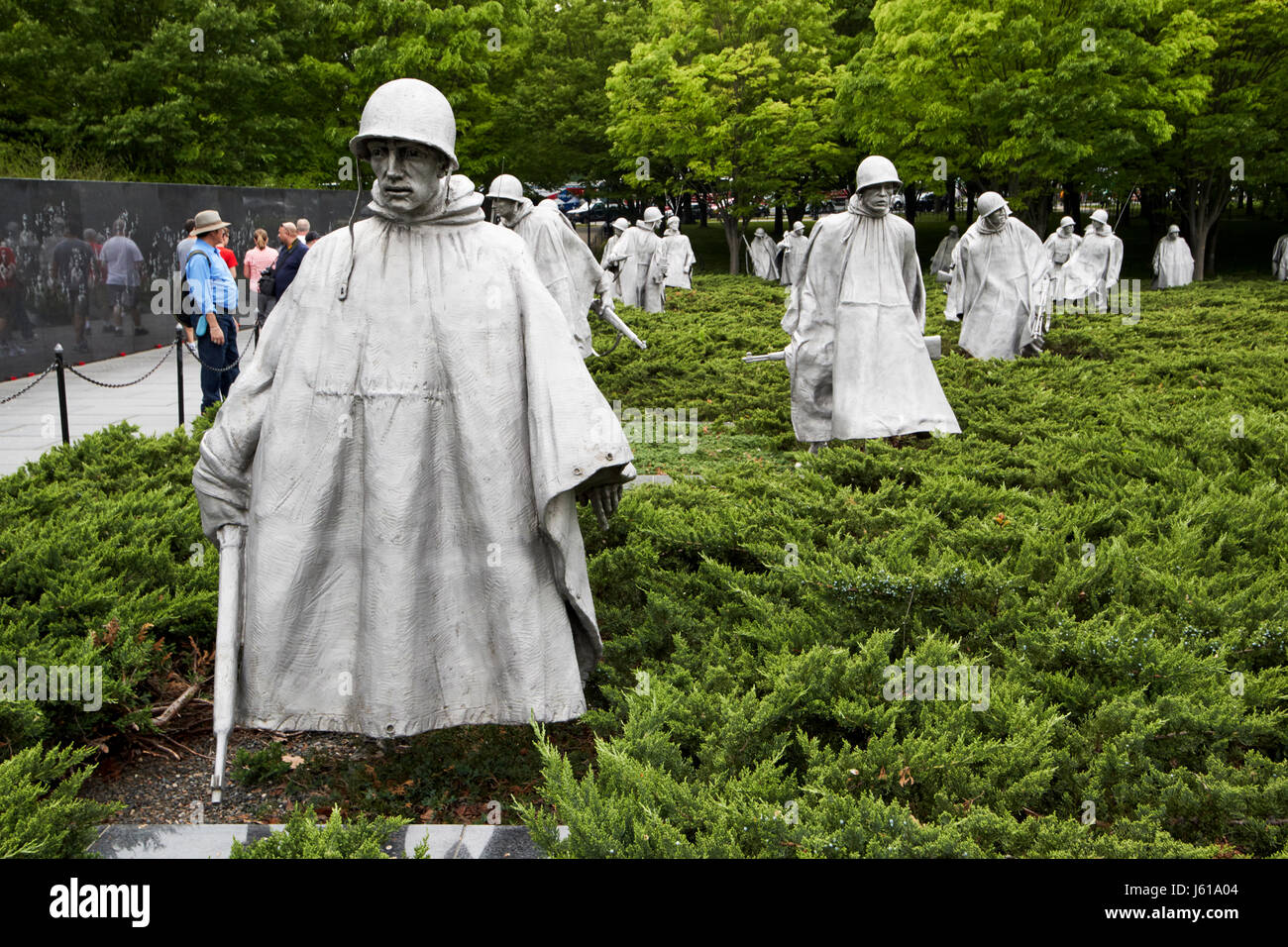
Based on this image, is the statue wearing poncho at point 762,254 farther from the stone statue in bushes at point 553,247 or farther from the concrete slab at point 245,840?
the concrete slab at point 245,840

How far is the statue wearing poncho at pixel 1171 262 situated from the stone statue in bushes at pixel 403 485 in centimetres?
3250

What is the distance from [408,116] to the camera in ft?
12.3

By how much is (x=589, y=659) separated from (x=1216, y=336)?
13.5 metres

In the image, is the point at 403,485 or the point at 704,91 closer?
the point at 403,485

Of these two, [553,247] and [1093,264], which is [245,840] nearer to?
[553,247]

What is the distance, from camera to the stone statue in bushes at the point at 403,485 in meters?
3.96

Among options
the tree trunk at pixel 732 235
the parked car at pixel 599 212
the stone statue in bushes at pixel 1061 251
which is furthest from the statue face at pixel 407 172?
the parked car at pixel 599 212

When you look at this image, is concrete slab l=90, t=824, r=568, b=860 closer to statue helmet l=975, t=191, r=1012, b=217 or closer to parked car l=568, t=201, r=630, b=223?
statue helmet l=975, t=191, r=1012, b=217

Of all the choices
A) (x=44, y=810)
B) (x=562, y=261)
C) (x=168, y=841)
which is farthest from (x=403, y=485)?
(x=562, y=261)

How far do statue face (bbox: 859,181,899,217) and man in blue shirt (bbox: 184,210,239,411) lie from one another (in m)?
5.86

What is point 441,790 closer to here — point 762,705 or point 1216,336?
point 762,705

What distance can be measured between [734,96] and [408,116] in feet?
114

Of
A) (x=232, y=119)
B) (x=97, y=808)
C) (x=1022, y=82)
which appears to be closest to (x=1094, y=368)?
(x=97, y=808)

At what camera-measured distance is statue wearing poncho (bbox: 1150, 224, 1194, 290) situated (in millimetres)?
32844
